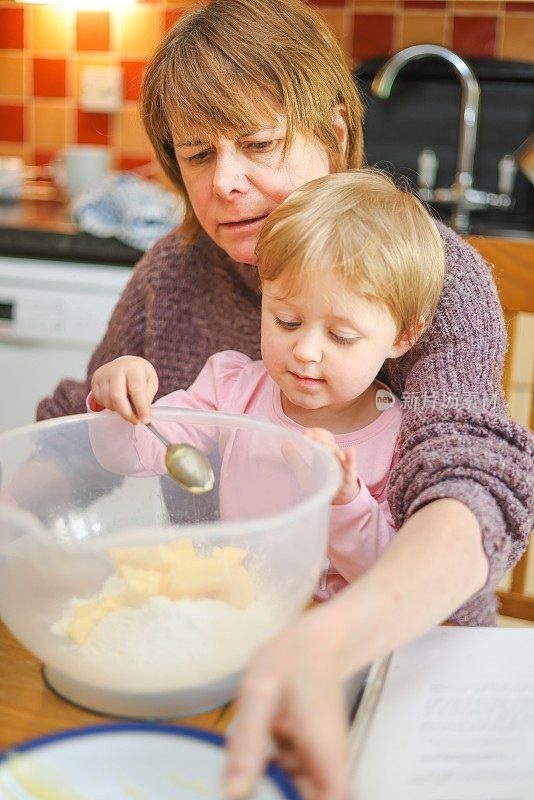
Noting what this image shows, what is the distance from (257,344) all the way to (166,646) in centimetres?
66

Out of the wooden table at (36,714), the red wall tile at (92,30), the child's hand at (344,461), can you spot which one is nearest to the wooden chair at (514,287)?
the child's hand at (344,461)

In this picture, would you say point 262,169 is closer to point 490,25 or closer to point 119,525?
point 119,525

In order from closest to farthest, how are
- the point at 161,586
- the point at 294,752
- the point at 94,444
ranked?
the point at 294,752 → the point at 161,586 → the point at 94,444

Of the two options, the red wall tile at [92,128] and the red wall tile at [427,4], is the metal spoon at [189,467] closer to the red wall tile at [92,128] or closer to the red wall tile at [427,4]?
the red wall tile at [427,4]

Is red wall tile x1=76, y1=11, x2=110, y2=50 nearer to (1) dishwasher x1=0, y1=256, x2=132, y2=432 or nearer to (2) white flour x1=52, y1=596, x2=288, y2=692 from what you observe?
(1) dishwasher x1=0, y1=256, x2=132, y2=432

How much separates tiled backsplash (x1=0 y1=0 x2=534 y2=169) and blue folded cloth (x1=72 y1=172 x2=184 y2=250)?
607mm

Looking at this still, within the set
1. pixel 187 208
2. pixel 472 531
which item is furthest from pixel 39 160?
pixel 472 531

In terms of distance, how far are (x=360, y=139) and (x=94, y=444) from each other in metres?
0.58

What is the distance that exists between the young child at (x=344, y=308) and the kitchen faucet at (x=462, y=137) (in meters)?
1.45

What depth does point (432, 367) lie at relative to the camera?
38.1 inches

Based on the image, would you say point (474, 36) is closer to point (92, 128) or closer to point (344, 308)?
point (92, 128)

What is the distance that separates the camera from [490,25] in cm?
243

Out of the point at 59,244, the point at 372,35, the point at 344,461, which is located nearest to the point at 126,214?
the point at 59,244

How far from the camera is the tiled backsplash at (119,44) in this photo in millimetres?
2436
